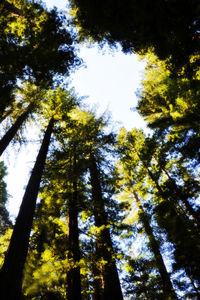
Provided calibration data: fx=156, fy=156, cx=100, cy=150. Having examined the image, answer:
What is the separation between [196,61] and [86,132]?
7.20 meters

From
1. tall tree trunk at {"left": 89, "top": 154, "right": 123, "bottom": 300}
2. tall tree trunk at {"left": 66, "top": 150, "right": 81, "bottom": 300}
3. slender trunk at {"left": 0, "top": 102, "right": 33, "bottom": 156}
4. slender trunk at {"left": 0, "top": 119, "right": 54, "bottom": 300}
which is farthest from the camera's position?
slender trunk at {"left": 0, "top": 102, "right": 33, "bottom": 156}

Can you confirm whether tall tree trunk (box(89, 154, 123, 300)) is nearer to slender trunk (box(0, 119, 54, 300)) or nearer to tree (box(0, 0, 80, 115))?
slender trunk (box(0, 119, 54, 300))

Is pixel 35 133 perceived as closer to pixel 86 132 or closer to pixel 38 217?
pixel 86 132

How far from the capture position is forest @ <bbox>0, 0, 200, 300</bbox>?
6.05 metres

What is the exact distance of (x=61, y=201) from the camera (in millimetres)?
8344

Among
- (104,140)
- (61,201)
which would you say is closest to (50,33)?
(104,140)

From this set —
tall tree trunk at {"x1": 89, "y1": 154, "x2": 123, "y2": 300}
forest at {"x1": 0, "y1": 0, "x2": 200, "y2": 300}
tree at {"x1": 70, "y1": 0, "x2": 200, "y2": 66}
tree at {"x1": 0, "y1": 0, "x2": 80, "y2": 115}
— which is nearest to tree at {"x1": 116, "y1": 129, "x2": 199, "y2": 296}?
forest at {"x1": 0, "y1": 0, "x2": 200, "y2": 300}

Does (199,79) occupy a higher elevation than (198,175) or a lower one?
higher

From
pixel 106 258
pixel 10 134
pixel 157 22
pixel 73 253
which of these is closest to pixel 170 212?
pixel 106 258

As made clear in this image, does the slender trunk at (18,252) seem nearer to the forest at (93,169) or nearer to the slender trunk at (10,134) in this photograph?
the forest at (93,169)

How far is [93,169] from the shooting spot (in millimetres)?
10469

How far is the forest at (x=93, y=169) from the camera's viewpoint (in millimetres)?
6051

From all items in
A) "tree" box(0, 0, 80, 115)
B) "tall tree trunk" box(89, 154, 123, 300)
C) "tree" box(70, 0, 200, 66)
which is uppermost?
"tree" box(0, 0, 80, 115)

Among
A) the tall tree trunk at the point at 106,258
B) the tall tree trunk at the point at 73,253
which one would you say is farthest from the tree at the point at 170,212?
the tall tree trunk at the point at 73,253
